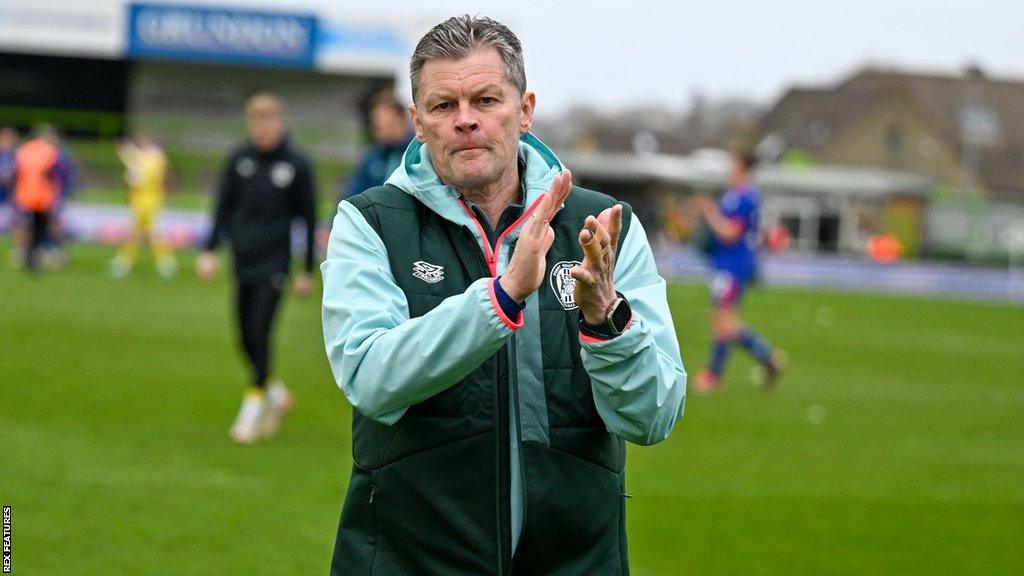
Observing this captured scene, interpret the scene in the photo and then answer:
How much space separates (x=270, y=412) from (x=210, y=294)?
11739 millimetres

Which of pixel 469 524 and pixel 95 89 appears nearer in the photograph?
pixel 469 524

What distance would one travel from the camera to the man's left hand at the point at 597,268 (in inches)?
104

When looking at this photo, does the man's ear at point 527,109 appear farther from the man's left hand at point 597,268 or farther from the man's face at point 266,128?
the man's face at point 266,128

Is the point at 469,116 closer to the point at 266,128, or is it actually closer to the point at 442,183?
the point at 442,183

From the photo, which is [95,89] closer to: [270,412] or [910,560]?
[270,412]

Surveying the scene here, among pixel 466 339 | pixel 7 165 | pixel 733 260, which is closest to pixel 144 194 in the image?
pixel 7 165

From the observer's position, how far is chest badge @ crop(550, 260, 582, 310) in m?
2.93

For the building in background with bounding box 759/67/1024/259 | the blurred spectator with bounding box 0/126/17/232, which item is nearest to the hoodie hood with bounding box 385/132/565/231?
the blurred spectator with bounding box 0/126/17/232

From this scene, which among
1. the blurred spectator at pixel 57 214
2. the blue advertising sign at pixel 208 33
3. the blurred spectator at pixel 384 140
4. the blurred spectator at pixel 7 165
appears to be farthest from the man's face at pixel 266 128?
the blue advertising sign at pixel 208 33

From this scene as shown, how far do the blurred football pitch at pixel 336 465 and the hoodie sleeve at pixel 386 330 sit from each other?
11.4 ft

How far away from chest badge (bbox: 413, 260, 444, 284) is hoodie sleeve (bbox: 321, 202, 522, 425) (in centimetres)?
6

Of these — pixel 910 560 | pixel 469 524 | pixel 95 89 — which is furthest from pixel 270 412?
pixel 95 89

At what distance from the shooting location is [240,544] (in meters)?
6.43

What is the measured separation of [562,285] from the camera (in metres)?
2.93
